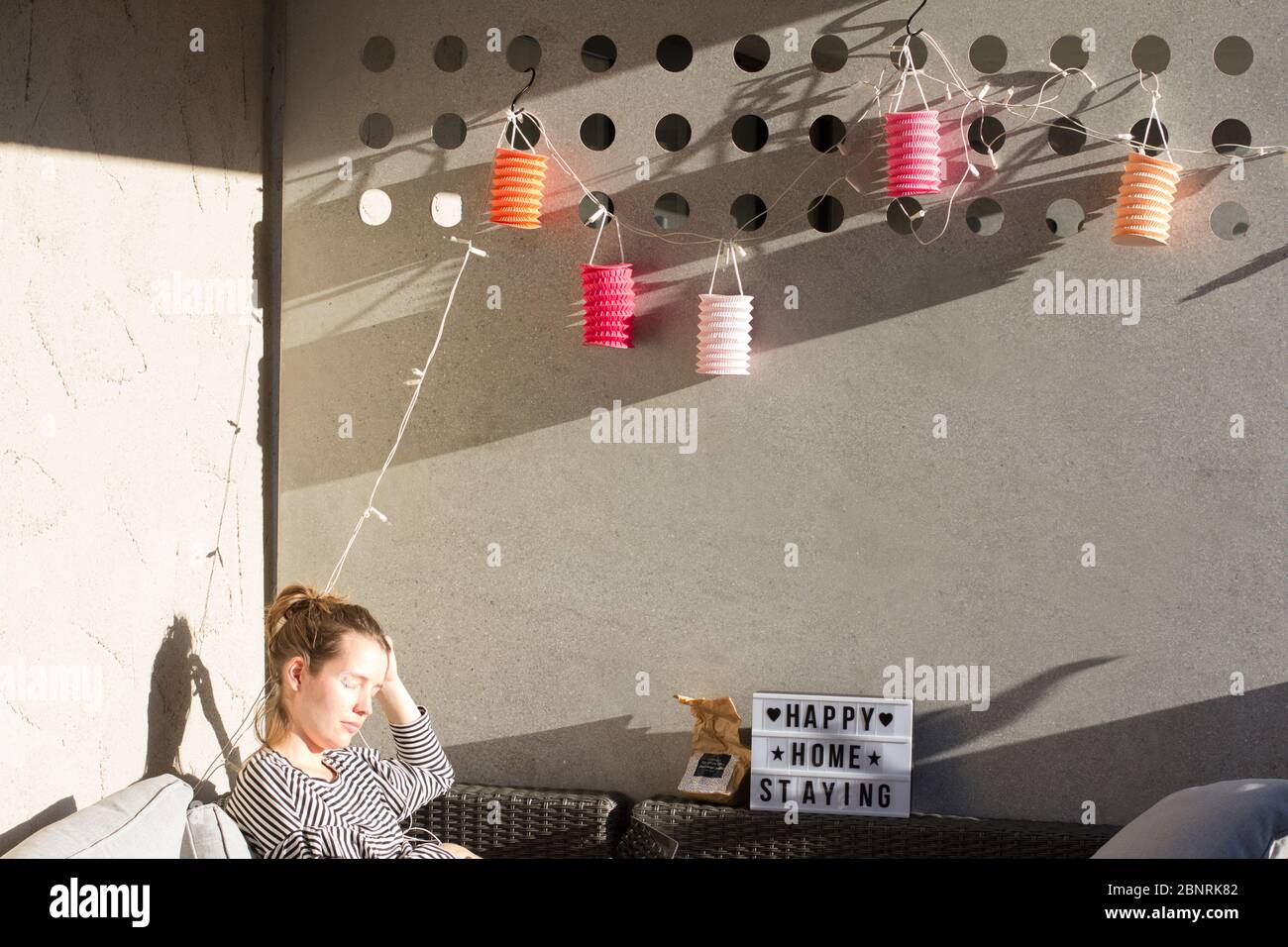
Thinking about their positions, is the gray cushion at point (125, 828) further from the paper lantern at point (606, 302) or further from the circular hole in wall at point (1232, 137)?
the circular hole in wall at point (1232, 137)

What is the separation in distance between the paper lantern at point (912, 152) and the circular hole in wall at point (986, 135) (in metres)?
0.17

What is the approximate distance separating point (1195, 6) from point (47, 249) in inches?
97.5

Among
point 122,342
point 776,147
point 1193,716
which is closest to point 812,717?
point 1193,716

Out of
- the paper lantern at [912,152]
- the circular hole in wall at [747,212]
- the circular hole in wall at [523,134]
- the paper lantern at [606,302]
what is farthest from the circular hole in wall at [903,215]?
the circular hole in wall at [523,134]

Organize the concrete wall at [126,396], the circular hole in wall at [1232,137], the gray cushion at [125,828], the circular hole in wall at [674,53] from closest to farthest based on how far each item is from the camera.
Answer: the gray cushion at [125,828]
the concrete wall at [126,396]
the circular hole in wall at [1232,137]
the circular hole in wall at [674,53]

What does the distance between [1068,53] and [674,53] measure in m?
0.91

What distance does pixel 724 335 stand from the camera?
2793 mm

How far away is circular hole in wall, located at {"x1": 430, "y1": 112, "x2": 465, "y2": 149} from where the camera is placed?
10.2ft

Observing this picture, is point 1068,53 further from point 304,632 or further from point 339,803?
point 339,803

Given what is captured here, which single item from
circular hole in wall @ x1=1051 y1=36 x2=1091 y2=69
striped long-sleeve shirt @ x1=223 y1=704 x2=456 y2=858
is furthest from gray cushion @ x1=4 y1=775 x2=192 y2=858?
circular hole in wall @ x1=1051 y1=36 x2=1091 y2=69

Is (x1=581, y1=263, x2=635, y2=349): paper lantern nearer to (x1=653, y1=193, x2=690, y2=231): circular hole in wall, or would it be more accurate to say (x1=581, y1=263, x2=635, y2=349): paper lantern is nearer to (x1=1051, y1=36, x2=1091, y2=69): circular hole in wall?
(x1=653, y1=193, x2=690, y2=231): circular hole in wall

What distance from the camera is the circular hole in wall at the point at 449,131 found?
3096 millimetres

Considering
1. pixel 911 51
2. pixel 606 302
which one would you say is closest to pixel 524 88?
pixel 606 302

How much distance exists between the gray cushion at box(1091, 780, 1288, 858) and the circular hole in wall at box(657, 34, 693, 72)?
6.39 ft
